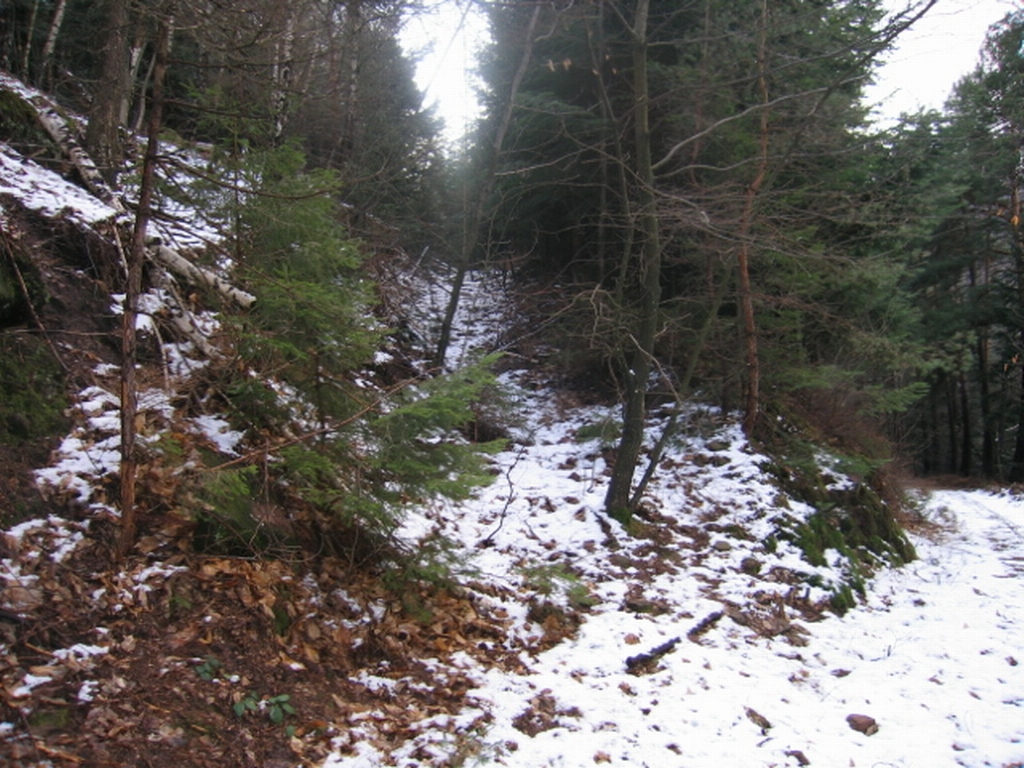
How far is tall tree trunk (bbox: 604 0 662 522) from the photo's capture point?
25.3ft

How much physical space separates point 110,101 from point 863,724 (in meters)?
8.53

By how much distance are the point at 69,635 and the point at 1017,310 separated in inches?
1006

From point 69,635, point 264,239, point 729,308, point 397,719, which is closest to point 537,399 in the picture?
point 729,308

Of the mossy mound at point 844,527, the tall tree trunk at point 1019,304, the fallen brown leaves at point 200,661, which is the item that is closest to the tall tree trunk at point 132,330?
the fallen brown leaves at point 200,661

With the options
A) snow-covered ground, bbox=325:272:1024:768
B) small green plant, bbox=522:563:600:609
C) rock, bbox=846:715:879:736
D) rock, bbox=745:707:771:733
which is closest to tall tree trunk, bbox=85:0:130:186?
snow-covered ground, bbox=325:272:1024:768

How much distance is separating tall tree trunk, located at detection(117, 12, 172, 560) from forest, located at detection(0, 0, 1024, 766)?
21mm

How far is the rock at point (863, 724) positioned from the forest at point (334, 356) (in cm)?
147

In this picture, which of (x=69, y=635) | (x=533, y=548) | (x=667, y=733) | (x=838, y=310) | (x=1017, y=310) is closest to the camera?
(x=69, y=635)

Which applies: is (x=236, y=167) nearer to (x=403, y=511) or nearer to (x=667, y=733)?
(x=403, y=511)

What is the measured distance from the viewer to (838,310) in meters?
11.2

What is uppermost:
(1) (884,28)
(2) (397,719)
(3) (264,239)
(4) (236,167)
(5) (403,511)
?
(1) (884,28)

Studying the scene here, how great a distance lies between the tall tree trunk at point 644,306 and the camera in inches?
304

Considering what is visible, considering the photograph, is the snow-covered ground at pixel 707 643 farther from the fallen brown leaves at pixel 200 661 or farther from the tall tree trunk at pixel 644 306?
the tall tree trunk at pixel 644 306

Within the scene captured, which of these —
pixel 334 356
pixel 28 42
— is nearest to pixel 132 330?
pixel 334 356
